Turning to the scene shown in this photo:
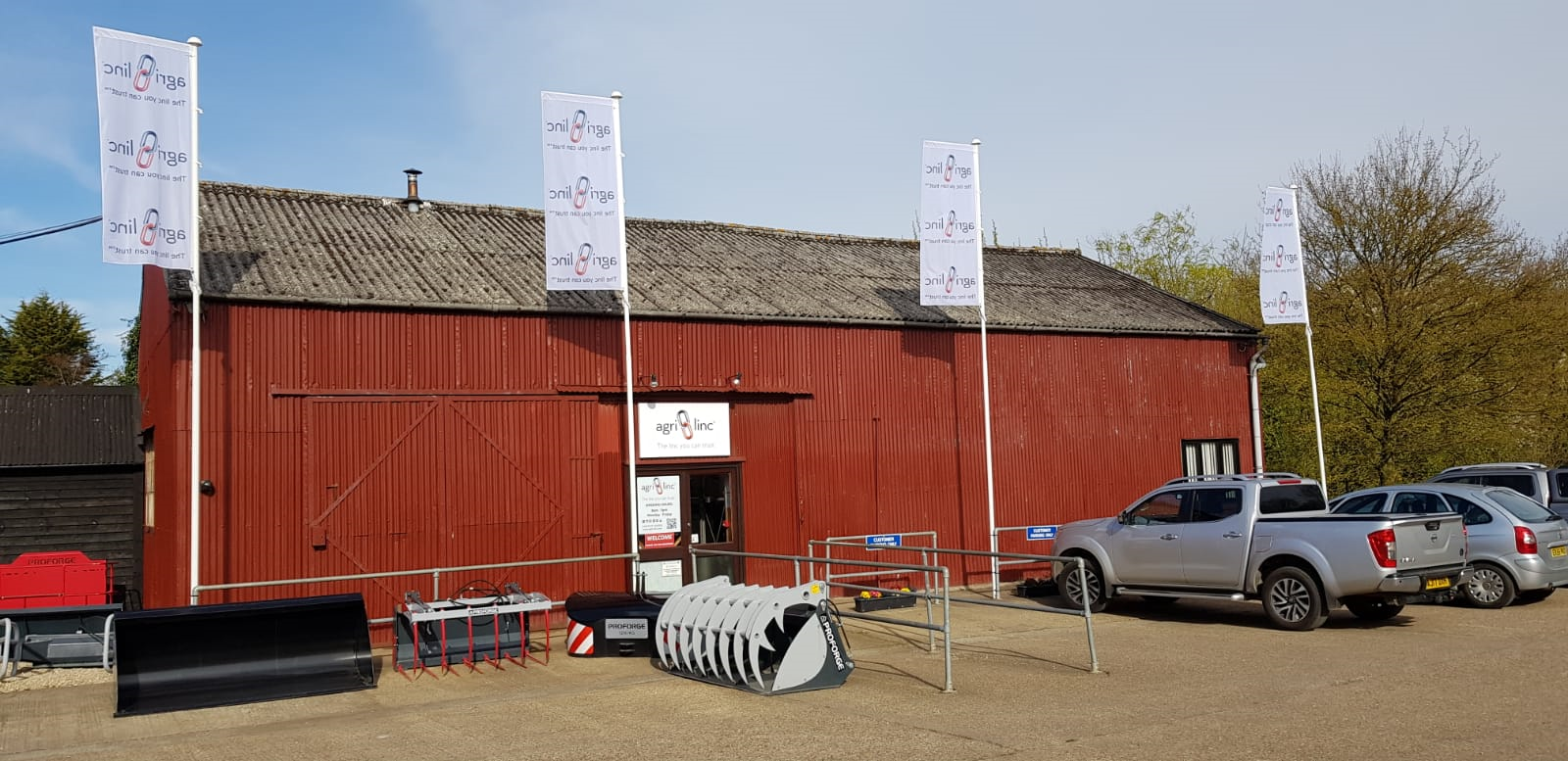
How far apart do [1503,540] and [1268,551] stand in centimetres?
353

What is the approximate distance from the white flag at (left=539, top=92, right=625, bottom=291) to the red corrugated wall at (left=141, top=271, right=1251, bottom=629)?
1.27 metres

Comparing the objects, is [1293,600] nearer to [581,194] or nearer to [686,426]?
[686,426]

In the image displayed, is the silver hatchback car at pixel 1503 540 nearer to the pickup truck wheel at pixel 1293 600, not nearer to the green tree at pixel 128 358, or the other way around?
the pickup truck wheel at pixel 1293 600

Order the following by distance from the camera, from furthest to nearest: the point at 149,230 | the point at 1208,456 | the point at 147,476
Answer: the point at 1208,456 < the point at 147,476 < the point at 149,230

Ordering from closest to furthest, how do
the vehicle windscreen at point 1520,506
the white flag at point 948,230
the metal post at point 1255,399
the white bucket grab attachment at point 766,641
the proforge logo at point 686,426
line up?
the white bucket grab attachment at point 766,641
the vehicle windscreen at point 1520,506
the proforge logo at point 686,426
the white flag at point 948,230
the metal post at point 1255,399

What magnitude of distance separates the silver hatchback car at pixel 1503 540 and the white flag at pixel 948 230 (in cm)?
648

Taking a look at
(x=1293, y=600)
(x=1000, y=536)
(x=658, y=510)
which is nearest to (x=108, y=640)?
(x=658, y=510)

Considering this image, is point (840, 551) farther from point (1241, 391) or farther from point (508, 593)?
point (1241, 391)

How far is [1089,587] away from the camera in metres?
15.0

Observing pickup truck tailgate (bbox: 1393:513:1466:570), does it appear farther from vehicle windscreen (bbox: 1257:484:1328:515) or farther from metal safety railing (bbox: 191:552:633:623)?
metal safety railing (bbox: 191:552:633:623)

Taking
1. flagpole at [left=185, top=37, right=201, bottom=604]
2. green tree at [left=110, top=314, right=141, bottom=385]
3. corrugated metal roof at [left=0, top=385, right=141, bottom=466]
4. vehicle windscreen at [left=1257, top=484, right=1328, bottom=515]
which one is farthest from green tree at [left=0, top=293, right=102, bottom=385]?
vehicle windscreen at [left=1257, top=484, right=1328, bottom=515]

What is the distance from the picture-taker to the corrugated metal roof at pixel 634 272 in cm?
1487

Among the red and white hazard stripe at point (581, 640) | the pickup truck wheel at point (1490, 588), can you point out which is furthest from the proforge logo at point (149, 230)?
the pickup truck wheel at point (1490, 588)

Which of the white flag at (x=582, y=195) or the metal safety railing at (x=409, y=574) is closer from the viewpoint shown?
the metal safety railing at (x=409, y=574)
